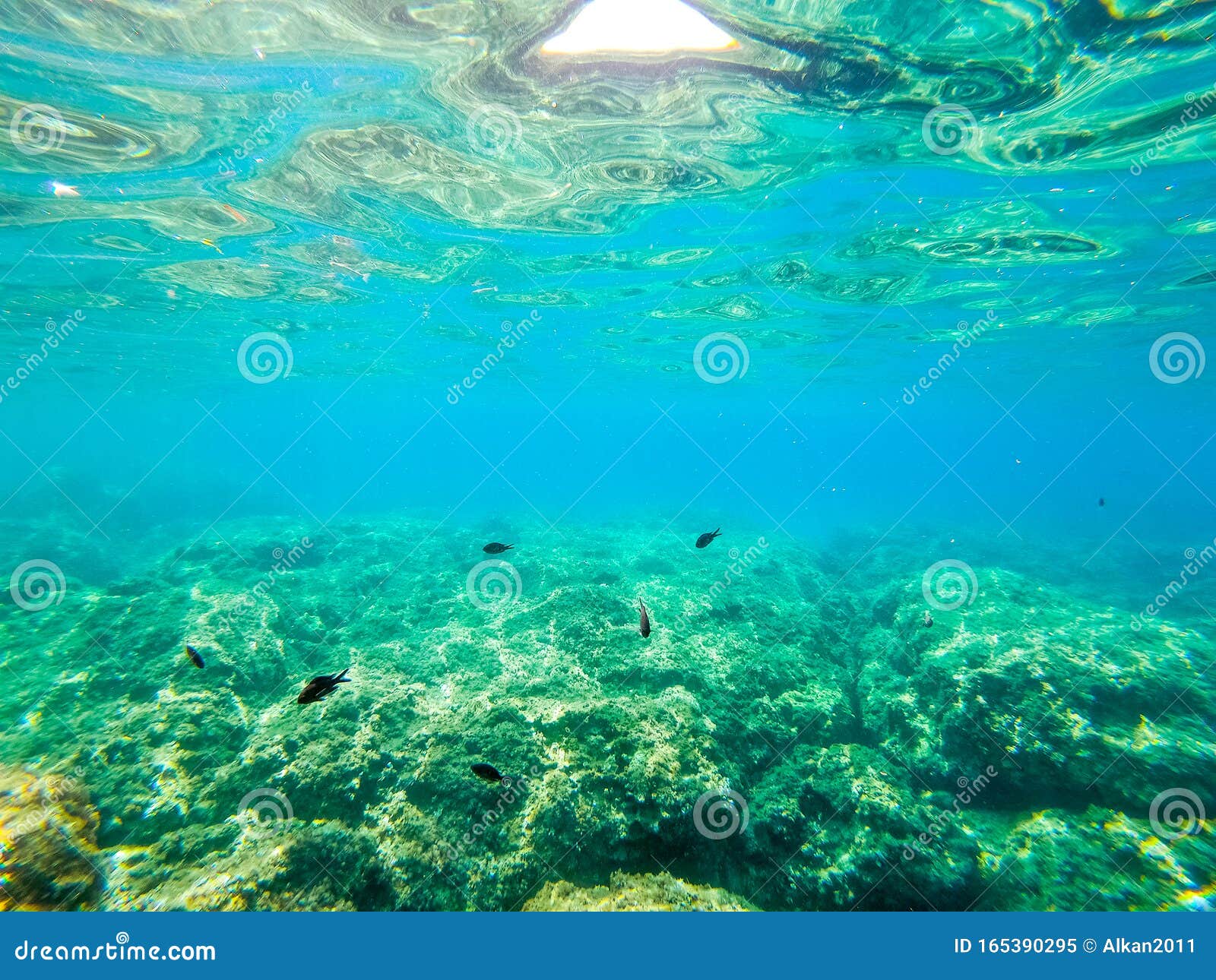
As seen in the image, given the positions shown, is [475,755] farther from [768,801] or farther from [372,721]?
[768,801]

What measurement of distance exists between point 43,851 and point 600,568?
13.4 m

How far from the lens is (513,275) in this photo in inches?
766

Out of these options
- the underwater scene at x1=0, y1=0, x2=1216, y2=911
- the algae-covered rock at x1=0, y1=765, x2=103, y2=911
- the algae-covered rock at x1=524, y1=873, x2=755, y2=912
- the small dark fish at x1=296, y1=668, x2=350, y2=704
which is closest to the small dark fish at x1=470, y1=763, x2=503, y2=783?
the underwater scene at x1=0, y1=0, x2=1216, y2=911

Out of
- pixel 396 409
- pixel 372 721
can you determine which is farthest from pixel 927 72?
pixel 396 409

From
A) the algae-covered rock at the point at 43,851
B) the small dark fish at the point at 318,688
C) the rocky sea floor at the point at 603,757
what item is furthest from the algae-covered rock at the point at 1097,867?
the algae-covered rock at the point at 43,851

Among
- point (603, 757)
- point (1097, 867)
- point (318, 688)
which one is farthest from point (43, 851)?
point (1097, 867)

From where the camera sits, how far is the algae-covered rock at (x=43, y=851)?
16.1 ft

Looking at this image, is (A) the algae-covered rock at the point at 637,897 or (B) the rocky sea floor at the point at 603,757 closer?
(A) the algae-covered rock at the point at 637,897

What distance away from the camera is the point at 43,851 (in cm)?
516

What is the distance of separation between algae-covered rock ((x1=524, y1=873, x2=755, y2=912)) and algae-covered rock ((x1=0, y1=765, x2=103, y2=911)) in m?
4.84

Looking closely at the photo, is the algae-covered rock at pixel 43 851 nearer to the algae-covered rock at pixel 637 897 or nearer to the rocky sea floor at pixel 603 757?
the rocky sea floor at pixel 603 757

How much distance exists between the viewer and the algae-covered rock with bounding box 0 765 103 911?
490 centimetres

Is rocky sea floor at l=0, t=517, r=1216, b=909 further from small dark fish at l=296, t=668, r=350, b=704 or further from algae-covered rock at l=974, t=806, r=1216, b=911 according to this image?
small dark fish at l=296, t=668, r=350, b=704

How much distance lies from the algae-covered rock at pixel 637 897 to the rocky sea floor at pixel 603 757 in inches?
1.5
